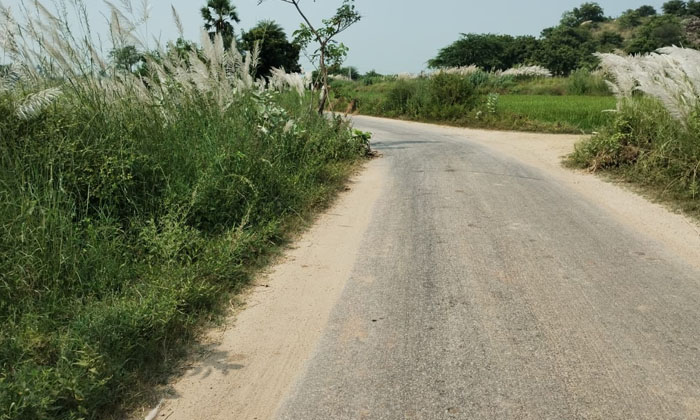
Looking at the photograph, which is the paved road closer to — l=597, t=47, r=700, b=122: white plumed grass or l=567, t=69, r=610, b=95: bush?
l=597, t=47, r=700, b=122: white plumed grass

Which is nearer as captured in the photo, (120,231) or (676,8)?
(120,231)

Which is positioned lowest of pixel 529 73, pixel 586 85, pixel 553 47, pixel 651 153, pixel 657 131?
pixel 651 153

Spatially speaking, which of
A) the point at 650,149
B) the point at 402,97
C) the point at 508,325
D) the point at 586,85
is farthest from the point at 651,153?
the point at 586,85

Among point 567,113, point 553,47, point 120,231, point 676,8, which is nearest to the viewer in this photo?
point 120,231

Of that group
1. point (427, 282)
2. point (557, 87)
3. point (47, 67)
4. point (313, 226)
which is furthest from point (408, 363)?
point (557, 87)

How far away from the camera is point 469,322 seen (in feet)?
12.5

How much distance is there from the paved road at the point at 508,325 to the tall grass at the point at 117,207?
0.93 metres

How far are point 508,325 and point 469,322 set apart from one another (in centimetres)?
24

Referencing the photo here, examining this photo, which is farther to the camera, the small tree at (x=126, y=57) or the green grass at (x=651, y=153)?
the green grass at (x=651, y=153)

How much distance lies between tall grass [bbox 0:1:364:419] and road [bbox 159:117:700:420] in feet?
1.19

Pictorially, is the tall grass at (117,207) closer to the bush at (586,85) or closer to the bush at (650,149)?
the bush at (650,149)

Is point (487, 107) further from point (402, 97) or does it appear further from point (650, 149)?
point (650, 149)

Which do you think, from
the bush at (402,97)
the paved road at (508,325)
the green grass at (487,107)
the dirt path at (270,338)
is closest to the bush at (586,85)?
the green grass at (487,107)

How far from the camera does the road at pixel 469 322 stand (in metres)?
2.98
